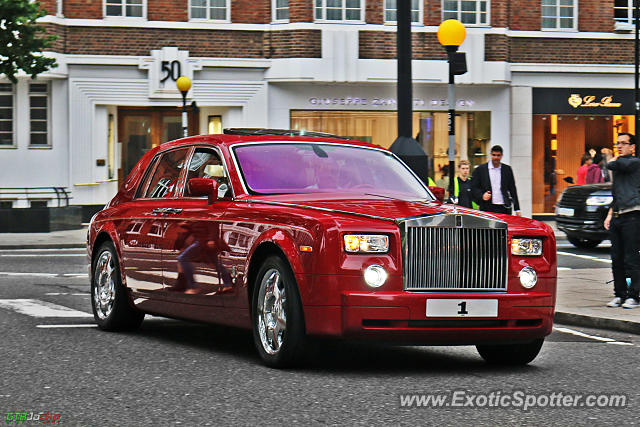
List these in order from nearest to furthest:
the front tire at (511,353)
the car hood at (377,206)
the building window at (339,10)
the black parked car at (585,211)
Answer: the car hood at (377,206)
the front tire at (511,353)
the black parked car at (585,211)
the building window at (339,10)

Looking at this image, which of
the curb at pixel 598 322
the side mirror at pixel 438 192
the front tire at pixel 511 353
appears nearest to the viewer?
the front tire at pixel 511 353

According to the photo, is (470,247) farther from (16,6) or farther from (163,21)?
(163,21)

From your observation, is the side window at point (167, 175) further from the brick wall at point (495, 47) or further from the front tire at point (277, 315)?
the brick wall at point (495, 47)

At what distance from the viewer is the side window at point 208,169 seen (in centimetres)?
905

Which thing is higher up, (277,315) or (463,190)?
(463,190)

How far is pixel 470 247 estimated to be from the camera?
25.7 ft

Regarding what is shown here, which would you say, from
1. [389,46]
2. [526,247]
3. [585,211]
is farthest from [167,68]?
[526,247]

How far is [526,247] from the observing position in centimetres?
801

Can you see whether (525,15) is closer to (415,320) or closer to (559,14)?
(559,14)

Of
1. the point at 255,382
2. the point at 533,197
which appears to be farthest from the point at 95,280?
the point at 533,197

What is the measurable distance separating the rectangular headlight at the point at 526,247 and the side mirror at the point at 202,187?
2271mm

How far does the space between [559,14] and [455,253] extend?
24916 mm

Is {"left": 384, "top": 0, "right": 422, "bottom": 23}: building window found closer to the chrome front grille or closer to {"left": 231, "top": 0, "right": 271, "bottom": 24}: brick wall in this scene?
{"left": 231, "top": 0, "right": 271, "bottom": 24}: brick wall

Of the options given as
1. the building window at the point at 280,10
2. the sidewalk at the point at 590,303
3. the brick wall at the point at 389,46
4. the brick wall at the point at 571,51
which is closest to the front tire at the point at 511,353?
the sidewalk at the point at 590,303
